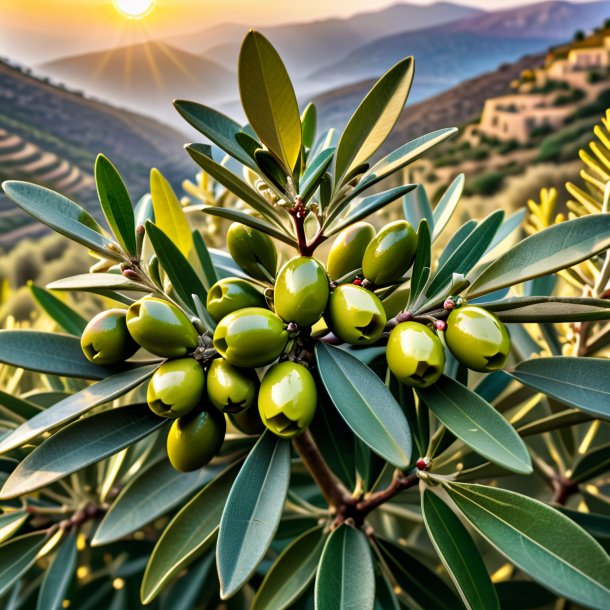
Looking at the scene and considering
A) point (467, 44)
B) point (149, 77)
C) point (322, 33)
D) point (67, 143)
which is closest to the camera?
point (67, 143)

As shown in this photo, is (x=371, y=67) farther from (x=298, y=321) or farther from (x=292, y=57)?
(x=298, y=321)

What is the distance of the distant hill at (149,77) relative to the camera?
3865 millimetres

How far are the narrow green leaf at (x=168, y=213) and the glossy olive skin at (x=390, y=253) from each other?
17 centimetres

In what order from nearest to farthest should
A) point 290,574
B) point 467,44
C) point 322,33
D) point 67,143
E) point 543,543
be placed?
point 543,543
point 290,574
point 67,143
point 322,33
point 467,44

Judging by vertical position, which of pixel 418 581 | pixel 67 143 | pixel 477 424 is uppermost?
pixel 67 143

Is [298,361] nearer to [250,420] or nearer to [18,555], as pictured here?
[250,420]

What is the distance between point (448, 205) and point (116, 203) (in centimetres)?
29

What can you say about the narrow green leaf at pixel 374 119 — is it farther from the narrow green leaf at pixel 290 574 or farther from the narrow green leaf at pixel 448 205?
the narrow green leaf at pixel 290 574

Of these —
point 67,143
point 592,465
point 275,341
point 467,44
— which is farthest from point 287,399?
point 467,44

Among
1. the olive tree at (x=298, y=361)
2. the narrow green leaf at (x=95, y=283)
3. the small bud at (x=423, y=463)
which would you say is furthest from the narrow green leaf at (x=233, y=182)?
the small bud at (x=423, y=463)

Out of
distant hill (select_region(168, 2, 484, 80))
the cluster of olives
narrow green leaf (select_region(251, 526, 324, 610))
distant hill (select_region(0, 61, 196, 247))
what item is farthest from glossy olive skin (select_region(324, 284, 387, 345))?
distant hill (select_region(168, 2, 484, 80))

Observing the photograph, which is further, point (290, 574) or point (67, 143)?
point (67, 143)

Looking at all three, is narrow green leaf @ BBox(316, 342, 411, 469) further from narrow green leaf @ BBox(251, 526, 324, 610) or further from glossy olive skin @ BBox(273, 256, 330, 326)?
narrow green leaf @ BBox(251, 526, 324, 610)

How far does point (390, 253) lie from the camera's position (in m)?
0.35
